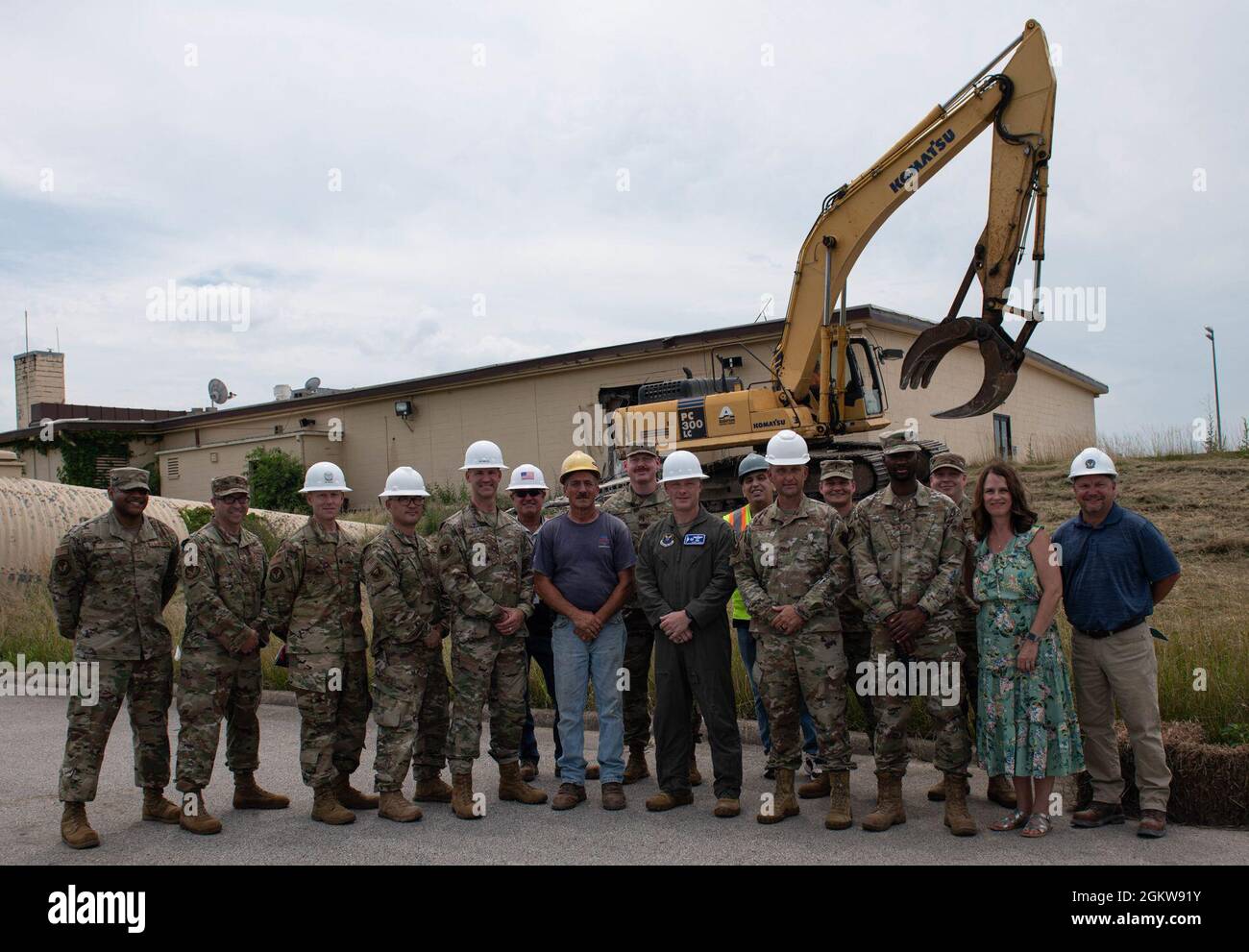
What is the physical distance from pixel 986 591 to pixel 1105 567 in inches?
27.1

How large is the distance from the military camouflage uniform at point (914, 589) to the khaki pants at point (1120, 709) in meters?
0.71

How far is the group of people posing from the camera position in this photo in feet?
19.9

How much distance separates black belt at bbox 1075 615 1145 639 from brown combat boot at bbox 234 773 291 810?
5071 millimetres

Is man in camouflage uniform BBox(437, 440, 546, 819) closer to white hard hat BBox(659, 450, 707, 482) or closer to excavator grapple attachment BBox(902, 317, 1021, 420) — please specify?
white hard hat BBox(659, 450, 707, 482)

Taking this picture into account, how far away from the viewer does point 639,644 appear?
24.8ft

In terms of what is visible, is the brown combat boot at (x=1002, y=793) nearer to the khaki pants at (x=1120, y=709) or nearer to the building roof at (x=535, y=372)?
the khaki pants at (x=1120, y=709)

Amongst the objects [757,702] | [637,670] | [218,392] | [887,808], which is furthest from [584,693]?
[218,392]

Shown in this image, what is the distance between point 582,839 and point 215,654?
2557 millimetres

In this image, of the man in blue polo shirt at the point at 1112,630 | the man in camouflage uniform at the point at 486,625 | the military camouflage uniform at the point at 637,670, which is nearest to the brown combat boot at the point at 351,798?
the man in camouflage uniform at the point at 486,625

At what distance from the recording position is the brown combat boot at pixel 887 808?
19.8 ft

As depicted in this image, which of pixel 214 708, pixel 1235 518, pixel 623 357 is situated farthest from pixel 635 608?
pixel 623 357

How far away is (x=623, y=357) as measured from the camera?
90.6 feet

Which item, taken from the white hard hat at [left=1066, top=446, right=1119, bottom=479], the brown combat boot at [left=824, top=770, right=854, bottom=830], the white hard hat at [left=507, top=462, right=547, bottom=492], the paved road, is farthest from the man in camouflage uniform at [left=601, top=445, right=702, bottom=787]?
the white hard hat at [left=1066, top=446, right=1119, bottom=479]

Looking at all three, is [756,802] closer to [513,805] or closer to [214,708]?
[513,805]
